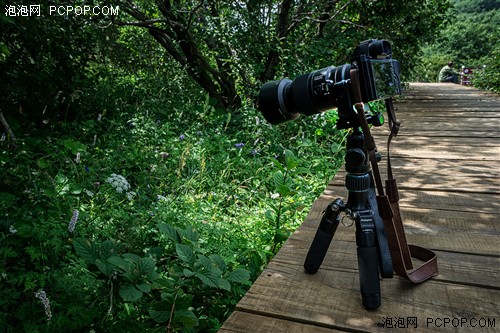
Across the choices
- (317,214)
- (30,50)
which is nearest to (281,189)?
(317,214)

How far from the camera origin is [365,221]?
1.40 m

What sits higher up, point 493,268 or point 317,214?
point 317,214

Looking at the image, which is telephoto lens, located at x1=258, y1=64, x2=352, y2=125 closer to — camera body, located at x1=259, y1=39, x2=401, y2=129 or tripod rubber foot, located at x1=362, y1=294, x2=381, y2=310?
camera body, located at x1=259, y1=39, x2=401, y2=129

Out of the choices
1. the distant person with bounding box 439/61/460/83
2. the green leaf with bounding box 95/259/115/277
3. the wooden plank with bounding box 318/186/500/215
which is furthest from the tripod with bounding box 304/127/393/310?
the distant person with bounding box 439/61/460/83

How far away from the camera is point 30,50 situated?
4000mm

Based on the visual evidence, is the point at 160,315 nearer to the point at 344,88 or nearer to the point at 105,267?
the point at 105,267

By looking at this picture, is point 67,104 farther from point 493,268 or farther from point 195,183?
point 493,268

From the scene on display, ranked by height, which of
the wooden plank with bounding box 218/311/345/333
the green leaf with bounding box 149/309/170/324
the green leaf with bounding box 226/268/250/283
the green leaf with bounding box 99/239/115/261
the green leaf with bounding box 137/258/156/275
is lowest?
the wooden plank with bounding box 218/311/345/333

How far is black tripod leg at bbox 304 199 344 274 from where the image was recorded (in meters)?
1.49

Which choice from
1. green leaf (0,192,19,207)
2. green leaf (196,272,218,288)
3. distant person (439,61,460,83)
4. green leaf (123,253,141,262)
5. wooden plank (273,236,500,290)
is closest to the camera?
green leaf (196,272,218,288)

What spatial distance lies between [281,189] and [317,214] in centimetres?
29

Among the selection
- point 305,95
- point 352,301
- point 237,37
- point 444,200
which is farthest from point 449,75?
point 352,301

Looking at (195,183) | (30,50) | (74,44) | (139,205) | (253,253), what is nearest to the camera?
(253,253)

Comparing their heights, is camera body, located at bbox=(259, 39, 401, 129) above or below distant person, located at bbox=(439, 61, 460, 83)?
below
